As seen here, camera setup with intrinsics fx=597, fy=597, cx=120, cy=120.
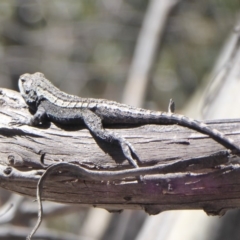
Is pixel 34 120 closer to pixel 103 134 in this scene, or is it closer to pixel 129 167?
pixel 103 134

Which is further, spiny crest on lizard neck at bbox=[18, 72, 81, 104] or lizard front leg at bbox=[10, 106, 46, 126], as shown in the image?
spiny crest on lizard neck at bbox=[18, 72, 81, 104]

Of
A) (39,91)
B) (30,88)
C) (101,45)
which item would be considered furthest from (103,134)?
(101,45)

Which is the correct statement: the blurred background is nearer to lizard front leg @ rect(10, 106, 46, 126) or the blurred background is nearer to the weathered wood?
lizard front leg @ rect(10, 106, 46, 126)

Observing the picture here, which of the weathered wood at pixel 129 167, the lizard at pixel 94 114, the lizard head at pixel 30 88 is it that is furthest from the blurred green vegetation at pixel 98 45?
the weathered wood at pixel 129 167

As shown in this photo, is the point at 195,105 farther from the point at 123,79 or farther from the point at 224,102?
the point at 123,79

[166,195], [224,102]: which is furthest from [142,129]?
[224,102]

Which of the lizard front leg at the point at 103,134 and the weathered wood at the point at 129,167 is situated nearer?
the weathered wood at the point at 129,167

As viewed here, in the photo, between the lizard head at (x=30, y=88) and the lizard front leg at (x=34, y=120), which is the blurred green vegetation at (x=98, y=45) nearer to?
the lizard head at (x=30, y=88)

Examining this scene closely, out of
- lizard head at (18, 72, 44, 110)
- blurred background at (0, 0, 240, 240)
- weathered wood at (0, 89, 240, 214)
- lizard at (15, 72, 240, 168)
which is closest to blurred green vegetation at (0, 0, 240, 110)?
blurred background at (0, 0, 240, 240)
